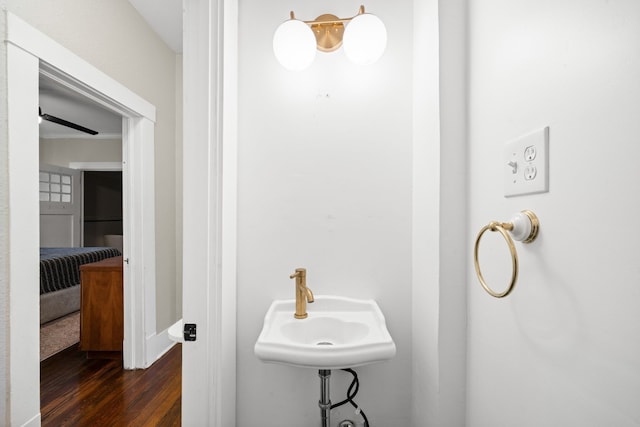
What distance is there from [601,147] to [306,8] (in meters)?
1.22

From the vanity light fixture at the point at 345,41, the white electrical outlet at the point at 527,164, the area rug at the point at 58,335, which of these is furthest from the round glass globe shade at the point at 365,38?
the area rug at the point at 58,335

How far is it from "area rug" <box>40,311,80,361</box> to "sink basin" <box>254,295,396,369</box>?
8.31 feet

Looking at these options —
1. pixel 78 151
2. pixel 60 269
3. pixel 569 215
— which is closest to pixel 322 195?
pixel 569 215

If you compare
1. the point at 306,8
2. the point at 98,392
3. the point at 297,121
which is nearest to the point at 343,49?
the point at 306,8

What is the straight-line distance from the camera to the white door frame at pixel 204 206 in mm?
969

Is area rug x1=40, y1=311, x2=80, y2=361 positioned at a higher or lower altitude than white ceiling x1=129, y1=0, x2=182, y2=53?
lower

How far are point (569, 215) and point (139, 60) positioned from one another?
2695mm

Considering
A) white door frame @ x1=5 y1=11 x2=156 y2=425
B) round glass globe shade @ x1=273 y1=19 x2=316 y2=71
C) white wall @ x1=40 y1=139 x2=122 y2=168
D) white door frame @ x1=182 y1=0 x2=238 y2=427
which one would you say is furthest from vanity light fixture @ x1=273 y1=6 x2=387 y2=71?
white wall @ x1=40 y1=139 x2=122 y2=168

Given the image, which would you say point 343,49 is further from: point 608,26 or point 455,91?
point 608,26

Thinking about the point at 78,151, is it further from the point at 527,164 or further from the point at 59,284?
the point at 527,164

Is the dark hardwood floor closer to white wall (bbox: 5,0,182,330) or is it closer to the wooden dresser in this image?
the wooden dresser

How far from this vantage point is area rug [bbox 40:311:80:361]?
2.58 meters

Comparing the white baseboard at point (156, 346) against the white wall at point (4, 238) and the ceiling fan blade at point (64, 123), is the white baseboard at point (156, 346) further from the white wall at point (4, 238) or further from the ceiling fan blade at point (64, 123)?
the ceiling fan blade at point (64, 123)

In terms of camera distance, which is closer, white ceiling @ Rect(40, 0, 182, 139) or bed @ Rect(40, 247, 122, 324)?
white ceiling @ Rect(40, 0, 182, 139)
